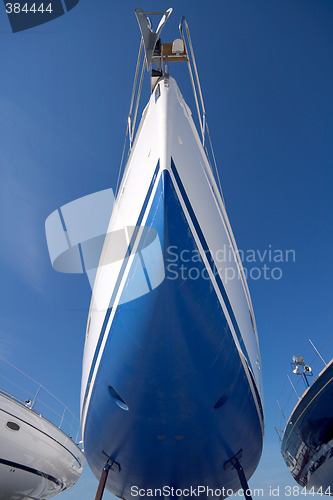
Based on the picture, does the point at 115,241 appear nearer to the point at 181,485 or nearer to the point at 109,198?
the point at 109,198

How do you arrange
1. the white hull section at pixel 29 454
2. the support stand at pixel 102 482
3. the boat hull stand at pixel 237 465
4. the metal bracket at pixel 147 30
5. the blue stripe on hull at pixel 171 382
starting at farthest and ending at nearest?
the white hull section at pixel 29 454
the boat hull stand at pixel 237 465
the support stand at pixel 102 482
the metal bracket at pixel 147 30
the blue stripe on hull at pixel 171 382

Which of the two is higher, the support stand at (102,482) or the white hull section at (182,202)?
the white hull section at (182,202)

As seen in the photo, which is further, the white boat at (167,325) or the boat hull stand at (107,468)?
the boat hull stand at (107,468)

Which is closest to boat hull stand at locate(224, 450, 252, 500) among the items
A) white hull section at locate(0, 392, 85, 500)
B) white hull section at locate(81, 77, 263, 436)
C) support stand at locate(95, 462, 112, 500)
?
white hull section at locate(81, 77, 263, 436)

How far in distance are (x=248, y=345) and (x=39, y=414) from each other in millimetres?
7158

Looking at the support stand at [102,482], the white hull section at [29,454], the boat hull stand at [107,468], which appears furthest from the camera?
the white hull section at [29,454]

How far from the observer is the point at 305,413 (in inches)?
305

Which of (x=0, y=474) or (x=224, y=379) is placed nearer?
(x=224, y=379)

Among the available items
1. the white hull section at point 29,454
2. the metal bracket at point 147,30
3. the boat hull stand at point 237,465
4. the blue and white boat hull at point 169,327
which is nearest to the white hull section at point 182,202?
the blue and white boat hull at point 169,327

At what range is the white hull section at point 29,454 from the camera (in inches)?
231

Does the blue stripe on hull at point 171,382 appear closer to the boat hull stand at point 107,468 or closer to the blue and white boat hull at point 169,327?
the blue and white boat hull at point 169,327

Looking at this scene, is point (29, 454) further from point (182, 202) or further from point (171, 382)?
point (182, 202)

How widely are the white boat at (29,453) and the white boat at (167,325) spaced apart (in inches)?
131

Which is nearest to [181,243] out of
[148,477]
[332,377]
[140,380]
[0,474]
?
[140,380]
